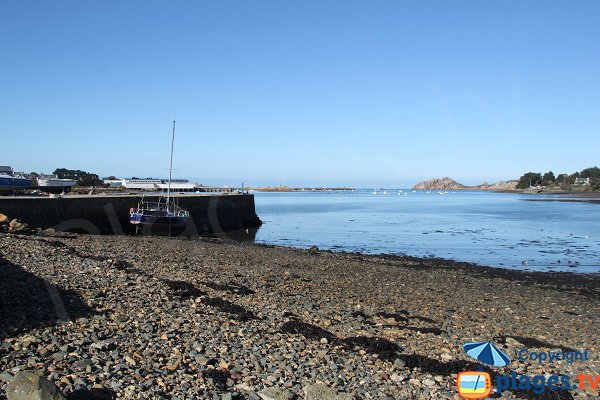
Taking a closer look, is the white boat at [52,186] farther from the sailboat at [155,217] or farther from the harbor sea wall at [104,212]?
the sailboat at [155,217]

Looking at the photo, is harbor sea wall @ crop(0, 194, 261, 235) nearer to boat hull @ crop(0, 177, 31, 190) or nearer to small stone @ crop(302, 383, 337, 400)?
boat hull @ crop(0, 177, 31, 190)

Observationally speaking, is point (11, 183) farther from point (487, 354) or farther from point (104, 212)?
point (487, 354)

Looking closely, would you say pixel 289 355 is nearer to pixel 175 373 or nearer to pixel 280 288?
pixel 175 373

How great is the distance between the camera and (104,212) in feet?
110

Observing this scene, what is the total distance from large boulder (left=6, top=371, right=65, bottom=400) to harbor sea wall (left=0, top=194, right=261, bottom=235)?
25521 mm

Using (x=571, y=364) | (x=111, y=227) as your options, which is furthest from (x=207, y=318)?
(x=111, y=227)

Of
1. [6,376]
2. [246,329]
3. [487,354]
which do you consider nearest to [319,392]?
[487,354]

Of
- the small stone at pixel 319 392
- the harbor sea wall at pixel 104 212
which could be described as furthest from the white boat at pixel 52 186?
the small stone at pixel 319 392

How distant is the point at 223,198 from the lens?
4794cm

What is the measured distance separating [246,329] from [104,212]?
2754 cm

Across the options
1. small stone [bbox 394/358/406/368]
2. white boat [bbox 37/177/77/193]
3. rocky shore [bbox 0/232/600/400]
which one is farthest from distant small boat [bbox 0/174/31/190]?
small stone [bbox 394/358/406/368]

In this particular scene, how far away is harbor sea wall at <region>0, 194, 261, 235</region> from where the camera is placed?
28.3 m

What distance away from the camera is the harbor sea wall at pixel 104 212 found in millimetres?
28312

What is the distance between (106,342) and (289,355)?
2.74 metres
